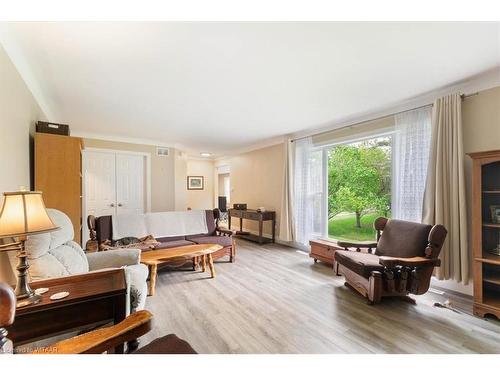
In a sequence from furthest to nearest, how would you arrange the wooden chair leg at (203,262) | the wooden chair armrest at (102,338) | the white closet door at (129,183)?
1. the white closet door at (129,183)
2. the wooden chair leg at (203,262)
3. the wooden chair armrest at (102,338)

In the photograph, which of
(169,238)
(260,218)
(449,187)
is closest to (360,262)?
(449,187)

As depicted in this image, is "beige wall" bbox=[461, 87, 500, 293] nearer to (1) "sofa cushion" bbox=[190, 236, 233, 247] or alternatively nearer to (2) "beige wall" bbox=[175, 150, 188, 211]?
(1) "sofa cushion" bbox=[190, 236, 233, 247]

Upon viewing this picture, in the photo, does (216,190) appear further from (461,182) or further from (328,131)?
(461,182)

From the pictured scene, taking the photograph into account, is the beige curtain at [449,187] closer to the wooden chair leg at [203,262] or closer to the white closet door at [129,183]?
the wooden chair leg at [203,262]

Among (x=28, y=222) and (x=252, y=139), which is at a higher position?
(x=252, y=139)

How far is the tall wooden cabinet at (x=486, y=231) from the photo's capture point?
6.93ft

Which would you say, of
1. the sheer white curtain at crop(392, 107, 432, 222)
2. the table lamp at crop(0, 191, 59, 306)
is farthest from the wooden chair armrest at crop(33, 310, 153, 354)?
the sheer white curtain at crop(392, 107, 432, 222)

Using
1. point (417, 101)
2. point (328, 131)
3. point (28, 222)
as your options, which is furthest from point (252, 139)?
point (28, 222)

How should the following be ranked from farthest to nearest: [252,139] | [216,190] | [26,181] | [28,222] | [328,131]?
[216,190]
[252,139]
[328,131]
[26,181]
[28,222]

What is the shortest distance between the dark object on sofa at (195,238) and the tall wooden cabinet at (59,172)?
734 millimetres

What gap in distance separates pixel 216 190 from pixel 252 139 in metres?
3.18

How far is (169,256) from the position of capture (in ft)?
9.29

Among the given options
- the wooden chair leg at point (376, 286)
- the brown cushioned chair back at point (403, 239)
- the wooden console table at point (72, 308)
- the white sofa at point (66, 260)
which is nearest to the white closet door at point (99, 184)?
the white sofa at point (66, 260)
